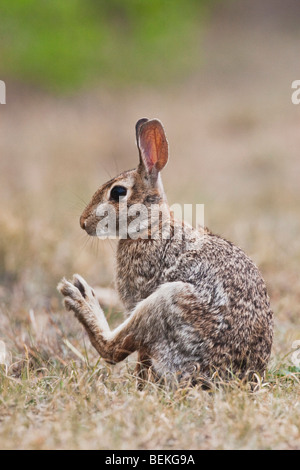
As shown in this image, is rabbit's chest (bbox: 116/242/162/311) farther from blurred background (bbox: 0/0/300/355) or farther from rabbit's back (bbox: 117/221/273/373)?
blurred background (bbox: 0/0/300/355)

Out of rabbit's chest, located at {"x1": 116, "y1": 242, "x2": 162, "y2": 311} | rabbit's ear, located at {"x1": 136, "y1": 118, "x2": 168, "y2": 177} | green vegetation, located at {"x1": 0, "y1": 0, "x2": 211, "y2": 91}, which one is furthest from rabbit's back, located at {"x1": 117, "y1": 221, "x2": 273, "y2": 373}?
green vegetation, located at {"x1": 0, "y1": 0, "x2": 211, "y2": 91}

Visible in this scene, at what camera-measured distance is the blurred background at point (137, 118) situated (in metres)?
6.93

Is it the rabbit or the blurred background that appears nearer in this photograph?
the rabbit

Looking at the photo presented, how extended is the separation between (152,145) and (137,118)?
10.9 meters

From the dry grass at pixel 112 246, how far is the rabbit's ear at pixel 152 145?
95 centimetres

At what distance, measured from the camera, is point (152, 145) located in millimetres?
4500

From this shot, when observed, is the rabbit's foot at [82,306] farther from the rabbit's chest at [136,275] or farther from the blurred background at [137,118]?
the blurred background at [137,118]

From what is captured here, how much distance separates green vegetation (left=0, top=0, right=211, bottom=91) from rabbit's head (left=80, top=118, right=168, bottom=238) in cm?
1311

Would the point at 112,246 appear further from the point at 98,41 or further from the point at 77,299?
the point at 98,41

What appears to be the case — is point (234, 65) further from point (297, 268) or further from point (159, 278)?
point (159, 278)

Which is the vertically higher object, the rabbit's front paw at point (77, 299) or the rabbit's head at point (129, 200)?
the rabbit's head at point (129, 200)

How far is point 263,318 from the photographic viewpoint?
4098 millimetres

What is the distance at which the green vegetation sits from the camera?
16.9 m

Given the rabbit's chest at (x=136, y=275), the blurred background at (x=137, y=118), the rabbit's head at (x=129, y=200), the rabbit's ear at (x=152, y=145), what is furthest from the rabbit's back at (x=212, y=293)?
the blurred background at (x=137, y=118)
